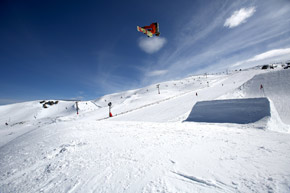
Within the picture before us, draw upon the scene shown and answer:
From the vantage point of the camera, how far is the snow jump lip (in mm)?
7292

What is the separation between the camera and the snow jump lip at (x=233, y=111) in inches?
287

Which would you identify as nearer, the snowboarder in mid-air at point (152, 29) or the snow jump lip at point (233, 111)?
the snow jump lip at point (233, 111)

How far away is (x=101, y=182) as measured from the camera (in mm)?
2508

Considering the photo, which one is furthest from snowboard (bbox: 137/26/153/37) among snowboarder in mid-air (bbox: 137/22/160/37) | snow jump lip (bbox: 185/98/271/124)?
snow jump lip (bbox: 185/98/271/124)

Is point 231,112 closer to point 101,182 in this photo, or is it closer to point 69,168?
point 101,182

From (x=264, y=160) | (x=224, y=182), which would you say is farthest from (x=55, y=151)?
(x=264, y=160)

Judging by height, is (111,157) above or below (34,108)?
below

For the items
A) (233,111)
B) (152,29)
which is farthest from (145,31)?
(233,111)

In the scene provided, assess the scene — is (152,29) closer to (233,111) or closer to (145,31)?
(145,31)

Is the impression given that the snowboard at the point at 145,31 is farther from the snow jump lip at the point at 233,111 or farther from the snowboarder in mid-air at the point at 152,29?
the snow jump lip at the point at 233,111

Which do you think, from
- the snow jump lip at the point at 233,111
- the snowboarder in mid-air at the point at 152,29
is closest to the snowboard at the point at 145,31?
the snowboarder in mid-air at the point at 152,29

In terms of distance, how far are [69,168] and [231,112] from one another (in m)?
9.72

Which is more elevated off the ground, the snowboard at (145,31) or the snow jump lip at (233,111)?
the snowboard at (145,31)

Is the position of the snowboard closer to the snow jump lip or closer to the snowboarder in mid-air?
the snowboarder in mid-air
